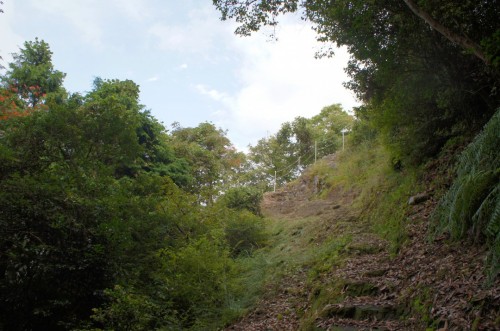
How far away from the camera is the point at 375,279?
5.04m

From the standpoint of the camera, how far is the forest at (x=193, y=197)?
5043 millimetres

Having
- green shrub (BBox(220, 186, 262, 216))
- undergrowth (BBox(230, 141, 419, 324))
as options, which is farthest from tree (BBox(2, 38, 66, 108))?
undergrowth (BBox(230, 141, 419, 324))

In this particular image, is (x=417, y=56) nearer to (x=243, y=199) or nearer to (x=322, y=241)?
(x=322, y=241)

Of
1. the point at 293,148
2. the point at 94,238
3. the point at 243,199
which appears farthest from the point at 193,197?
the point at 293,148

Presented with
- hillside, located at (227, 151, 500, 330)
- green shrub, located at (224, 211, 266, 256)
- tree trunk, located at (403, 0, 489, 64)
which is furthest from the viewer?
green shrub, located at (224, 211, 266, 256)

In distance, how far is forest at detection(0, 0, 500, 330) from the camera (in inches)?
199

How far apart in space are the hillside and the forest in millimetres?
94

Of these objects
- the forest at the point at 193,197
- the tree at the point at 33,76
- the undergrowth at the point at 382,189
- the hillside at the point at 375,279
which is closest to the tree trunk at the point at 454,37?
the forest at the point at 193,197

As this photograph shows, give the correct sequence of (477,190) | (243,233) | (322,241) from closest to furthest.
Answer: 1. (477,190)
2. (322,241)
3. (243,233)

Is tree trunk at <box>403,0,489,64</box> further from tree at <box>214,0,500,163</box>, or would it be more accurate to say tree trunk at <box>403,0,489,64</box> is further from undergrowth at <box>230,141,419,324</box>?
undergrowth at <box>230,141,419,324</box>

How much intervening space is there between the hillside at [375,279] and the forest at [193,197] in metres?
0.09

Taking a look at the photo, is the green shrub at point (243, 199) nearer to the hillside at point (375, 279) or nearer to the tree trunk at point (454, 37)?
the hillside at point (375, 279)

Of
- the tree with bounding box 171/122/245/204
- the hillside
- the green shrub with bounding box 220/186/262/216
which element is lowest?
the hillside

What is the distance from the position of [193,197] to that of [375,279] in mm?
6441
